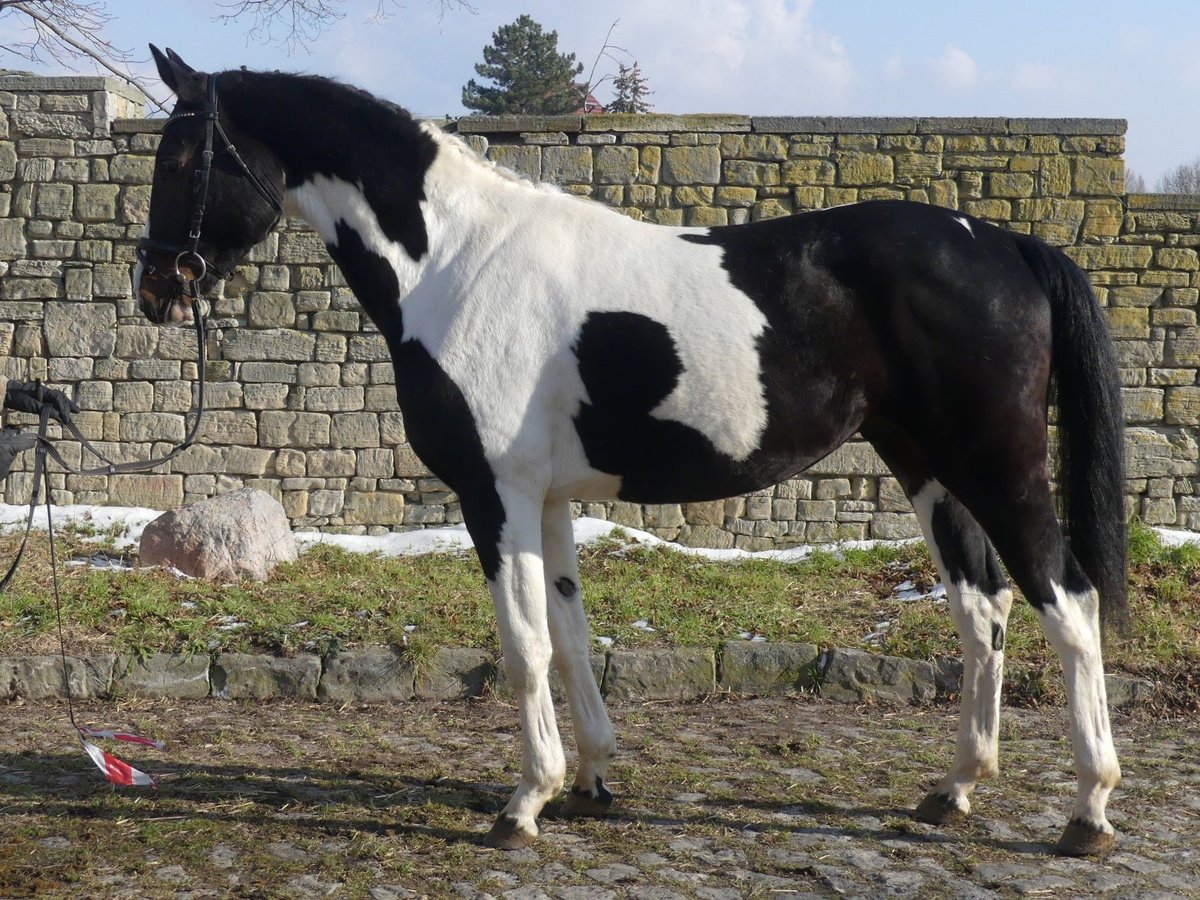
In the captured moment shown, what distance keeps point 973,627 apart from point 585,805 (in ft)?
4.47

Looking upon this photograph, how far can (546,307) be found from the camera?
10.9 ft

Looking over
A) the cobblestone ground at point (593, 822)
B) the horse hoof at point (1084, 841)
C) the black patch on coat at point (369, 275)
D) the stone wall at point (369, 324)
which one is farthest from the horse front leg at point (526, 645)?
the stone wall at point (369, 324)

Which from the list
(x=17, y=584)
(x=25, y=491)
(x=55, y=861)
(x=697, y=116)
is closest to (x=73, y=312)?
(x=25, y=491)

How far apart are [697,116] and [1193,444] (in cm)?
458

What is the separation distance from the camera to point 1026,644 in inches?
215

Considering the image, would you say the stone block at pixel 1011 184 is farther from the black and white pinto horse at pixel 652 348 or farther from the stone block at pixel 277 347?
the black and white pinto horse at pixel 652 348

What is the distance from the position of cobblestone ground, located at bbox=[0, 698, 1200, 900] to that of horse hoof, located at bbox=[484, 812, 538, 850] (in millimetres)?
47

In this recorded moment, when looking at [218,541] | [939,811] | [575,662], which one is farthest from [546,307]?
[218,541]

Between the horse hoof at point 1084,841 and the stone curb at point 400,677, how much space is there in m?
2.02

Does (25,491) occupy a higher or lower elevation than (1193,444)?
lower

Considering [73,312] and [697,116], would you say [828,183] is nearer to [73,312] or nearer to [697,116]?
[697,116]

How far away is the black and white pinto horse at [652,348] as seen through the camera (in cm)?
324

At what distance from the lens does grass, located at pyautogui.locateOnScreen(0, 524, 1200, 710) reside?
5.48 meters

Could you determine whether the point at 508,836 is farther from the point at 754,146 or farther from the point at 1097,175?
the point at 1097,175
